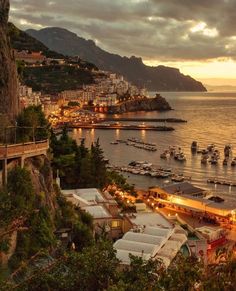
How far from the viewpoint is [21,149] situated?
12539mm

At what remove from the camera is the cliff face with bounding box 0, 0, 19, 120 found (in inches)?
517

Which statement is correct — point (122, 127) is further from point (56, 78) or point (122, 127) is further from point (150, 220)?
point (150, 220)

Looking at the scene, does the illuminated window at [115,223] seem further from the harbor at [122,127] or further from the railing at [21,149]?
the harbor at [122,127]

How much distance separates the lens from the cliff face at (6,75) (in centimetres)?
1312

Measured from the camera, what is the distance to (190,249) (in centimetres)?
→ 1566

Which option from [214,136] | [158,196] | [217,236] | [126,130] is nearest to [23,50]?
[126,130]

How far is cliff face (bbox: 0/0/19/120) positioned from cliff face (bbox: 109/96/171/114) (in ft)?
313

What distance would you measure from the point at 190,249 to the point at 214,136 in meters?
54.8

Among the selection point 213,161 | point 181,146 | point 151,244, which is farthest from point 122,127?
point 151,244

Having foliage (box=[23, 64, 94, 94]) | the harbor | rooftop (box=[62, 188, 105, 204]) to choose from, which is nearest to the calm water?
the harbor

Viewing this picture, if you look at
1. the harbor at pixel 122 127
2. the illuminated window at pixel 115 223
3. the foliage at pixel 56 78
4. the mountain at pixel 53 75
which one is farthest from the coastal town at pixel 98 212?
the mountain at pixel 53 75

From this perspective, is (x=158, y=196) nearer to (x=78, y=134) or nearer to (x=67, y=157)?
(x=67, y=157)

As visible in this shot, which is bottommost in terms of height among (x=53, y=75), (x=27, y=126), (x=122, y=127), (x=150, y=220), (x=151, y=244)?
(x=122, y=127)

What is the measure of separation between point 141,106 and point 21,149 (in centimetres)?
10690
